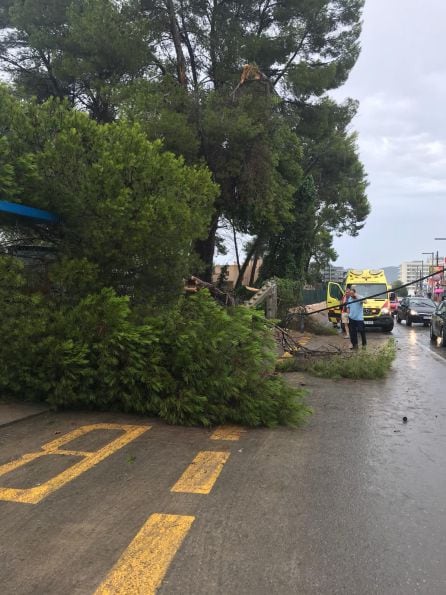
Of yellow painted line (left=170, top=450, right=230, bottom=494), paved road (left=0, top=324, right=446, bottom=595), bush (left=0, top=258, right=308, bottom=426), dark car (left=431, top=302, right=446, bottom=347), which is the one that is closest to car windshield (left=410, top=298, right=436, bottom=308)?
dark car (left=431, top=302, right=446, bottom=347)

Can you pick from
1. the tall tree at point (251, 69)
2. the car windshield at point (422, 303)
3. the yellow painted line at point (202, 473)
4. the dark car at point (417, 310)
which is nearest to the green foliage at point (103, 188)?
the yellow painted line at point (202, 473)

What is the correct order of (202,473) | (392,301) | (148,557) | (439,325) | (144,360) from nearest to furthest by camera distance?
(148,557), (202,473), (144,360), (439,325), (392,301)

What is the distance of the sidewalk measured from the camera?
6471 mm

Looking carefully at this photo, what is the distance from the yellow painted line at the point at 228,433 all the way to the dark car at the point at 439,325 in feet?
40.1

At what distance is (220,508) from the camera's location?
4137 mm

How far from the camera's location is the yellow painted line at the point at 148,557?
308 centimetres

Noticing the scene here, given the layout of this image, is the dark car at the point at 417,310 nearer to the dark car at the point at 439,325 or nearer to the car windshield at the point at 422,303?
the car windshield at the point at 422,303

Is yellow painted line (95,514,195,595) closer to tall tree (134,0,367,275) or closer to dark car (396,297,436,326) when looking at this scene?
tall tree (134,0,367,275)

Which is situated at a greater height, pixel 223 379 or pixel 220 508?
pixel 223 379

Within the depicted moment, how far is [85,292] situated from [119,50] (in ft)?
44.5

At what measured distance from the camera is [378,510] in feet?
13.5

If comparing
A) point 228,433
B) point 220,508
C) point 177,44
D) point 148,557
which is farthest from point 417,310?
point 148,557

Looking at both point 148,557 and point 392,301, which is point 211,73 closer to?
point 392,301

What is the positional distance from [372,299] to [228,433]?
17.1 meters
